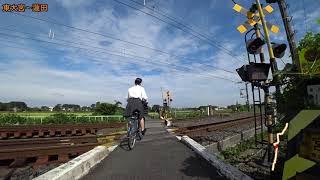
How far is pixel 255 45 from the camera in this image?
8.48 m

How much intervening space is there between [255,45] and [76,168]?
534cm

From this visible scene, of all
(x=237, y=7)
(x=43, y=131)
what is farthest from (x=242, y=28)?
(x=43, y=131)

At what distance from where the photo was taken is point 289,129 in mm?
3391

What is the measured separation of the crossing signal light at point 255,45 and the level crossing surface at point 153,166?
301cm

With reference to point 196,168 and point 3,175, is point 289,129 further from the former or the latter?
point 3,175

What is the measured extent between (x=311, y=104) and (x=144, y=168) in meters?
4.15

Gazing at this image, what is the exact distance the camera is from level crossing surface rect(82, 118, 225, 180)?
6195mm

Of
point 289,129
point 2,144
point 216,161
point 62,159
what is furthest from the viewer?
point 2,144

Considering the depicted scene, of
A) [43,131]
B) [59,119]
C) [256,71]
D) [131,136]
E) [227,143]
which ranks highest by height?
[256,71]

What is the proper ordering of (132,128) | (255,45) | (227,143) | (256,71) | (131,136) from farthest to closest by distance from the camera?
(227,143) < (132,128) < (131,136) < (255,45) < (256,71)

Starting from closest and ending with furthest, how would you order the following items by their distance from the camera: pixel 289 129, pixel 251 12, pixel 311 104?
1. pixel 289 129
2. pixel 311 104
3. pixel 251 12

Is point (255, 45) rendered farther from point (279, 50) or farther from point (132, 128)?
point (132, 128)

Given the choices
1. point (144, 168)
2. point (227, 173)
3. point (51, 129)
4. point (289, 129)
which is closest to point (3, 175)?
point (144, 168)

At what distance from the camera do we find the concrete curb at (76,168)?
5.14 metres
